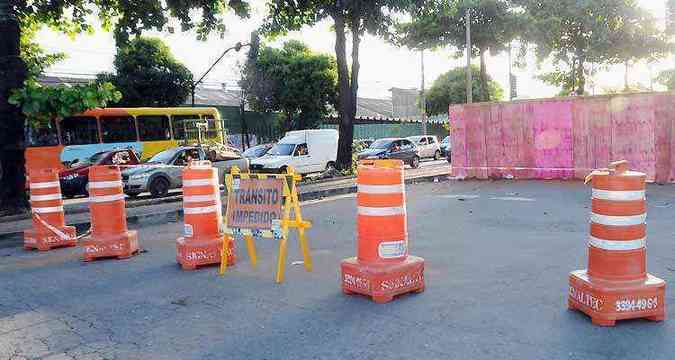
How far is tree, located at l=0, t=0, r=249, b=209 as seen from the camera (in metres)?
12.7

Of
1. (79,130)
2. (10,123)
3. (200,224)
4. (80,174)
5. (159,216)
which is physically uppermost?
(79,130)

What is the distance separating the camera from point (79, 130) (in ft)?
73.9

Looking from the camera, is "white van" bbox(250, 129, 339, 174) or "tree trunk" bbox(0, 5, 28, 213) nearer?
"tree trunk" bbox(0, 5, 28, 213)

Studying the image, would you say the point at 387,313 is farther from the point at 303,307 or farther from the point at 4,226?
the point at 4,226

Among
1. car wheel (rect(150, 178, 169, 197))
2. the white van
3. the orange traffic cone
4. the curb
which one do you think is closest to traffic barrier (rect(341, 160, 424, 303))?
the orange traffic cone

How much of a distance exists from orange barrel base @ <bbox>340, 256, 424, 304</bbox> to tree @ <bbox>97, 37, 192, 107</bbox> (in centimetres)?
3204

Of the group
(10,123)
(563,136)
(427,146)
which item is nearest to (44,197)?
(10,123)

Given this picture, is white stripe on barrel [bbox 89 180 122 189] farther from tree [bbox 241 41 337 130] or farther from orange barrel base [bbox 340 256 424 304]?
tree [bbox 241 41 337 130]

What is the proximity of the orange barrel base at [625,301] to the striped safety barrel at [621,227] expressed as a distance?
0.09 m

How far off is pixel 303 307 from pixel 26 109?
965cm

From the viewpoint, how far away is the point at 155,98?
3575cm

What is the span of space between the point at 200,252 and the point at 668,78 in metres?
42.5

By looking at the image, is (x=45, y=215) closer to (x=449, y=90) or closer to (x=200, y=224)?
(x=200, y=224)

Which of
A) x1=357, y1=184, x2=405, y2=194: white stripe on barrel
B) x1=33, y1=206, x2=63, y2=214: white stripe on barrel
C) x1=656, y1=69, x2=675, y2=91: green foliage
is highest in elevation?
x1=656, y1=69, x2=675, y2=91: green foliage
